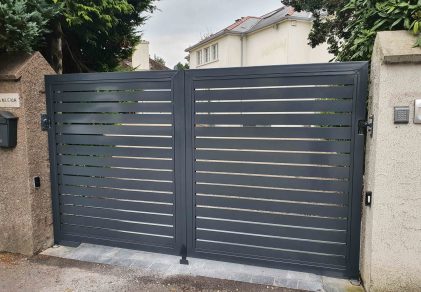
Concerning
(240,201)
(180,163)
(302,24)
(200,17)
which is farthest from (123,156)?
(200,17)

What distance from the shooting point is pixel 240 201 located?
138 inches

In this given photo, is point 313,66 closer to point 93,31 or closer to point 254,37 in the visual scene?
point 93,31

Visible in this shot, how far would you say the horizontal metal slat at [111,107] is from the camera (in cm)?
360

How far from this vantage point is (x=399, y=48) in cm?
267

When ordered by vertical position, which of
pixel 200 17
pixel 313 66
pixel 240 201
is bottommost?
pixel 240 201

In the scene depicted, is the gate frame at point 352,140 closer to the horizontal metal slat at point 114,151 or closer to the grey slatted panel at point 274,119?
the grey slatted panel at point 274,119

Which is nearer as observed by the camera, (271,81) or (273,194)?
(271,81)

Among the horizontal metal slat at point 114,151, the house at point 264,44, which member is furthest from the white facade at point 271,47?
the horizontal metal slat at point 114,151

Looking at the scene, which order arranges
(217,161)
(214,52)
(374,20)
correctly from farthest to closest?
1. (214,52)
2. (217,161)
3. (374,20)

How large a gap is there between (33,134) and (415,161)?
12.9ft

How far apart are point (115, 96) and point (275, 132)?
5.97 feet

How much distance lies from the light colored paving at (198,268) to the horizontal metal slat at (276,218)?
1.83ft

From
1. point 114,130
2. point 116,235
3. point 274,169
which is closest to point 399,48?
point 274,169

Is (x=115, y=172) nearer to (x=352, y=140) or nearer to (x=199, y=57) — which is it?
(x=352, y=140)
